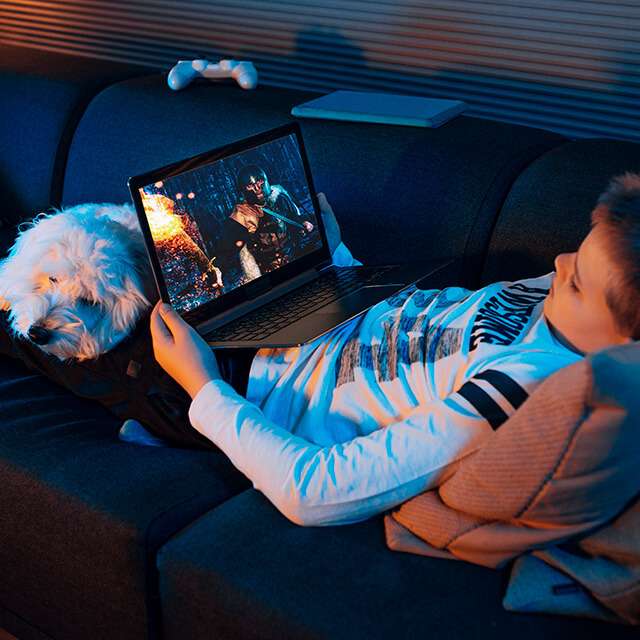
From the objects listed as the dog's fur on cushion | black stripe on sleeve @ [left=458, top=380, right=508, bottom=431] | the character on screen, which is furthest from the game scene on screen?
black stripe on sleeve @ [left=458, top=380, right=508, bottom=431]

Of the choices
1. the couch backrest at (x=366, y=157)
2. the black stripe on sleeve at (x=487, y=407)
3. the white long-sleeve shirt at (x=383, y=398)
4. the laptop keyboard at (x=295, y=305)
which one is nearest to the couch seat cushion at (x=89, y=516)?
the white long-sleeve shirt at (x=383, y=398)

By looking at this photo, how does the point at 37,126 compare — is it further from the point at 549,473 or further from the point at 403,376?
the point at 549,473

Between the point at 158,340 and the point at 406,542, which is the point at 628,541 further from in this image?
the point at 158,340

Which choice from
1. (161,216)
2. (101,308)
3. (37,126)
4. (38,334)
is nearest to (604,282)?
(161,216)

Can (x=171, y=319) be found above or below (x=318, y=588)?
above

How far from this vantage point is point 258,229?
5.75ft

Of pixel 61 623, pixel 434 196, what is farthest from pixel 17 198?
pixel 61 623

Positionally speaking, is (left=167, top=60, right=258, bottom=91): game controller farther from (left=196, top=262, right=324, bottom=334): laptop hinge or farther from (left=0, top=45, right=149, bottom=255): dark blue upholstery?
(left=196, top=262, right=324, bottom=334): laptop hinge

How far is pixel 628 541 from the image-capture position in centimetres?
107

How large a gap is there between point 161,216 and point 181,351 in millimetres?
263

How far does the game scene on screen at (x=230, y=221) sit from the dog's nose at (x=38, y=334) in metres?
0.27

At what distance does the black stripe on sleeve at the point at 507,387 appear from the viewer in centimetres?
118

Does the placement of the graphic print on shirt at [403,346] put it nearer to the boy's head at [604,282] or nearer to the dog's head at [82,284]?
the boy's head at [604,282]

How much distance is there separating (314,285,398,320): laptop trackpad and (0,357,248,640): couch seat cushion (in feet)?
1.12
